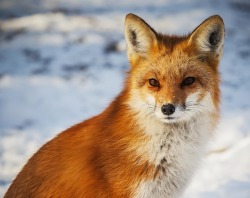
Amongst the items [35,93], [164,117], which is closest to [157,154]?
[164,117]

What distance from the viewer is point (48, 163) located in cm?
320

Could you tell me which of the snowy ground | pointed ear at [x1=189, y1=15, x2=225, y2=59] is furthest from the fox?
the snowy ground

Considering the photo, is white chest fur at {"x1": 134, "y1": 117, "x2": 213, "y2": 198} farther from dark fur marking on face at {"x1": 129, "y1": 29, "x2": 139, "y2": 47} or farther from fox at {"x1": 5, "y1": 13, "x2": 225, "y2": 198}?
dark fur marking on face at {"x1": 129, "y1": 29, "x2": 139, "y2": 47}

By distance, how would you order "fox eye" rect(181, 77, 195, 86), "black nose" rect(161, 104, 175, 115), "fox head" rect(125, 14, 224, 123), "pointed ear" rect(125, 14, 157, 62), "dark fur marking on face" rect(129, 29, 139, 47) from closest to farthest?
1. "black nose" rect(161, 104, 175, 115)
2. "fox head" rect(125, 14, 224, 123)
3. "fox eye" rect(181, 77, 195, 86)
4. "pointed ear" rect(125, 14, 157, 62)
5. "dark fur marking on face" rect(129, 29, 139, 47)

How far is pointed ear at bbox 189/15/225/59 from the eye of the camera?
10.5 feet

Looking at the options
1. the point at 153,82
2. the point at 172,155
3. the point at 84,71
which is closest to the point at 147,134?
the point at 172,155

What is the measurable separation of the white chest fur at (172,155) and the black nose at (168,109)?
22cm

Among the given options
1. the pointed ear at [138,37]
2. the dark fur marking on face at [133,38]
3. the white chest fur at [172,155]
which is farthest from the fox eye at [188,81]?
the dark fur marking on face at [133,38]

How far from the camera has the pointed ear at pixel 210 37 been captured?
319 cm

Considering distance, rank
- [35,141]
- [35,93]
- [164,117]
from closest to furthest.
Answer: [164,117], [35,141], [35,93]

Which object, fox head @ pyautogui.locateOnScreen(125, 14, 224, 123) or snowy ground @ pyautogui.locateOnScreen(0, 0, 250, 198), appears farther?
snowy ground @ pyautogui.locateOnScreen(0, 0, 250, 198)

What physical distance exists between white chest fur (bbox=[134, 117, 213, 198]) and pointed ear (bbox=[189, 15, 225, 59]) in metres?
0.62

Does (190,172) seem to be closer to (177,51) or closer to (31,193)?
(177,51)

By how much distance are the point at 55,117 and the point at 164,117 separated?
4067 millimetres
